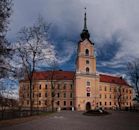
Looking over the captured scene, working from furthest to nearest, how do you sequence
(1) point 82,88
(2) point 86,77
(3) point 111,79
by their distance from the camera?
(3) point 111,79 < (2) point 86,77 < (1) point 82,88

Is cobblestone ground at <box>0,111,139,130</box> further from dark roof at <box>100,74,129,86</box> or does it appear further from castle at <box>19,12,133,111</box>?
dark roof at <box>100,74,129,86</box>

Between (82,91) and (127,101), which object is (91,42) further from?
(127,101)

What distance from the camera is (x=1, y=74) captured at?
16500mm

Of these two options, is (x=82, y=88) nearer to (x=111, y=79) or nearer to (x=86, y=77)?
(x=86, y=77)

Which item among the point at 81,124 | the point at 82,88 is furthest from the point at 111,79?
the point at 81,124

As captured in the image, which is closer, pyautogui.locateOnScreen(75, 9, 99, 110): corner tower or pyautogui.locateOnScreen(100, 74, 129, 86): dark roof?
pyautogui.locateOnScreen(75, 9, 99, 110): corner tower

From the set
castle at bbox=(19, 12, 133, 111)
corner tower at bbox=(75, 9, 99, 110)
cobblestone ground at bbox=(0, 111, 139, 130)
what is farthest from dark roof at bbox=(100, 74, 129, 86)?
cobblestone ground at bbox=(0, 111, 139, 130)

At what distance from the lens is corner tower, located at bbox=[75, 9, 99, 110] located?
88188mm

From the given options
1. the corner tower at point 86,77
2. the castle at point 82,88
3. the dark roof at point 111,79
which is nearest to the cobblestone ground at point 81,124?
the castle at point 82,88

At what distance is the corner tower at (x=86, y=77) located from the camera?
289 ft

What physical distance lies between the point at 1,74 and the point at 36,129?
4.08 meters

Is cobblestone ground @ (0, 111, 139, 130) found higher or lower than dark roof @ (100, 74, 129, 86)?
lower

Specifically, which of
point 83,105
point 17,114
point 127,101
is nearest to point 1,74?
point 17,114

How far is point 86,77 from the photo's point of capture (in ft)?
296
